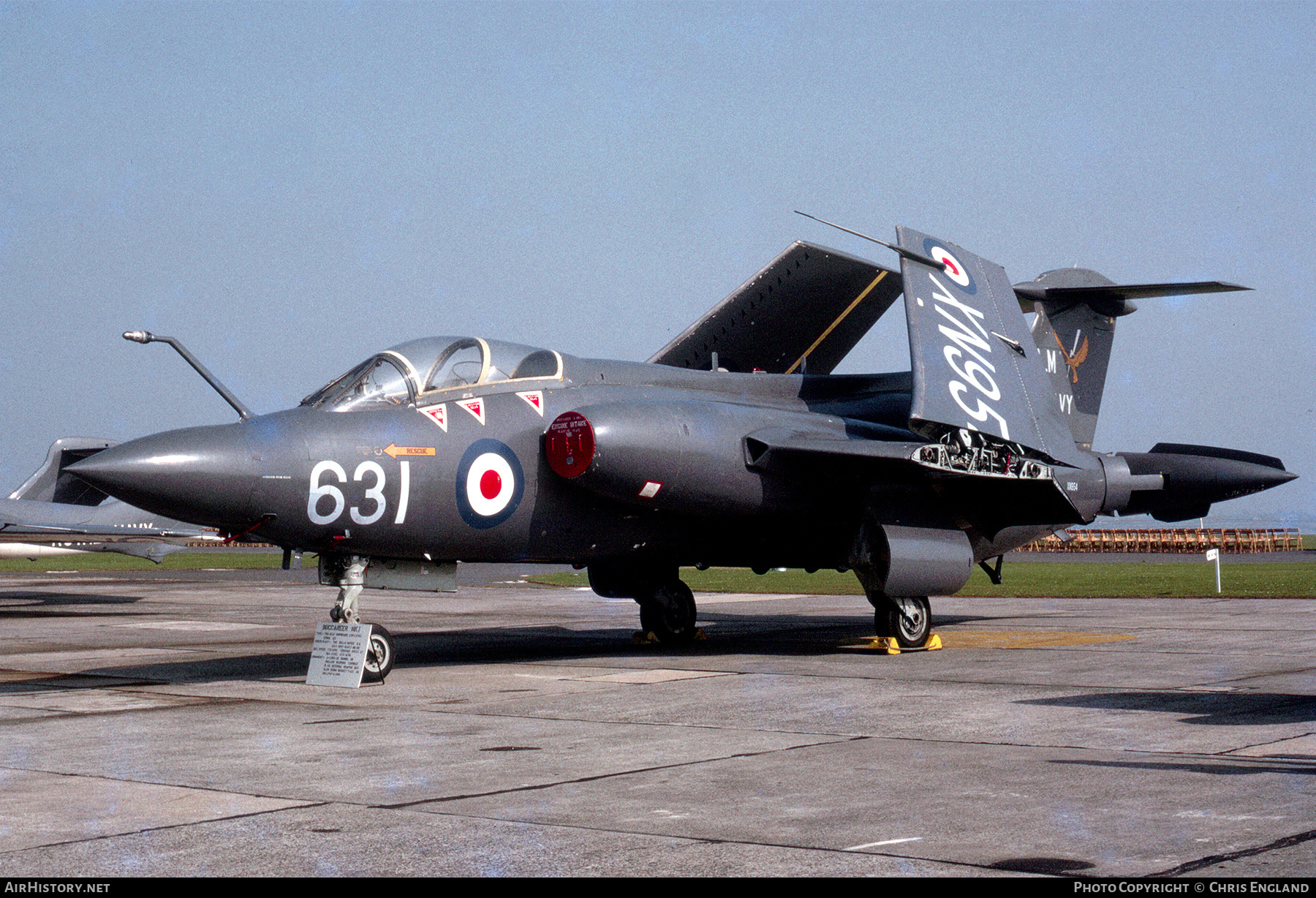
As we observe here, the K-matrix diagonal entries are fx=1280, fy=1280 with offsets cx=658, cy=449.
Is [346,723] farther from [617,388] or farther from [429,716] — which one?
[617,388]

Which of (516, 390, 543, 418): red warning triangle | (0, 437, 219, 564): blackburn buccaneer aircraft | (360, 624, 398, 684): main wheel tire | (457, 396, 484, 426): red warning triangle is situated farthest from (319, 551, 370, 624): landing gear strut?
(0, 437, 219, 564): blackburn buccaneer aircraft

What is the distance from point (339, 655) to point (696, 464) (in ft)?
12.8

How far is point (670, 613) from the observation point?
634 inches

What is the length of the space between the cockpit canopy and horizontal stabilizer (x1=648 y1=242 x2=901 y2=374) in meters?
5.40

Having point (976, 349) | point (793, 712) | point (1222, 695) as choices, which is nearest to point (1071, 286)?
point (976, 349)

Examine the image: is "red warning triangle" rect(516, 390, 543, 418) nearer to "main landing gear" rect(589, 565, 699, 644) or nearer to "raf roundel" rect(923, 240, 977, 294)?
"main landing gear" rect(589, 565, 699, 644)

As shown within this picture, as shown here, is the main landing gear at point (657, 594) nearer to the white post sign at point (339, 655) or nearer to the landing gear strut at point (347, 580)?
the landing gear strut at point (347, 580)

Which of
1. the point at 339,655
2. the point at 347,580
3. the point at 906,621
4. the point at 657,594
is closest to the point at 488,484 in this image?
the point at 347,580

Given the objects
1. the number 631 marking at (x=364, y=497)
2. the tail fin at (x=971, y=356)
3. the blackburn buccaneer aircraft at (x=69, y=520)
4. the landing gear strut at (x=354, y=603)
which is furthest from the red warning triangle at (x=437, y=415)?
the blackburn buccaneer aircraft at (x=69, y=520)

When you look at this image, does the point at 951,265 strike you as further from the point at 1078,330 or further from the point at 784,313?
the point at 1078,330

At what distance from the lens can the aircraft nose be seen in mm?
10148

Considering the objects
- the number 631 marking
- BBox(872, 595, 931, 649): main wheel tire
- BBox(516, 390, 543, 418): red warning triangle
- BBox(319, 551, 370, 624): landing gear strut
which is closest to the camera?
the number 631 marking

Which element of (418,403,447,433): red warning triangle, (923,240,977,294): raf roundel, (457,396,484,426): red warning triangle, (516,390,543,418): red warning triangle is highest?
(923,240,977,294): raf roundel
